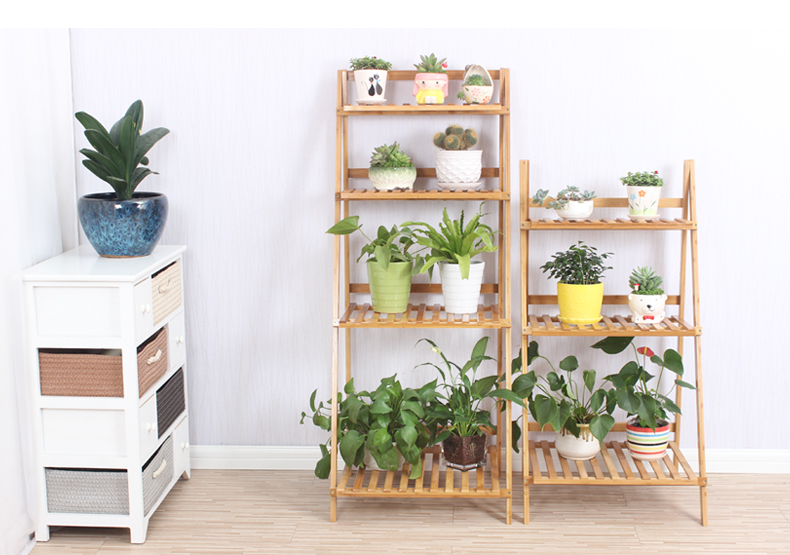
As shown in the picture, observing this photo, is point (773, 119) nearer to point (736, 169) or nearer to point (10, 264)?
point (736, 169)

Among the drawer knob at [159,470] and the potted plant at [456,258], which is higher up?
the potted plant at [456,258]

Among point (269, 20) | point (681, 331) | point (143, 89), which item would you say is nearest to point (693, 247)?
point (681, 331)

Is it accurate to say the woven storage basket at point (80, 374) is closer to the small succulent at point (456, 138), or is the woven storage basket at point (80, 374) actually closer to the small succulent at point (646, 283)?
the small succulent at point (456, 138)

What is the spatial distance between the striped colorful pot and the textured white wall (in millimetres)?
281

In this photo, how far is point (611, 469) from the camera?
8.18 ft

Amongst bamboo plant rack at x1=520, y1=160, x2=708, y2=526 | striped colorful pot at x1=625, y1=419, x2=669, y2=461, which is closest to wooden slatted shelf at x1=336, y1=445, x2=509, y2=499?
bamboo plant rack at x1=520, y1=160, x2=708, y2=526

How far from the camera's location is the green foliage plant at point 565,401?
2.42 metres

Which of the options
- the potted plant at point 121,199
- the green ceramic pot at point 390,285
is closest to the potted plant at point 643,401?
the green ceramic pot at point 390,285

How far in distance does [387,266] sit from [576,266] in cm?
63

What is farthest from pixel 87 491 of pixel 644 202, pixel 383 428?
pixel 644 202

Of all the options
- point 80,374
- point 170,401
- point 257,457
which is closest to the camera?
point 80,374

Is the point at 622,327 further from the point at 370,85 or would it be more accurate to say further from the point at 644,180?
the point at 370,85

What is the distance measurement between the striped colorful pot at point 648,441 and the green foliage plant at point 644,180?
→ 823 mm

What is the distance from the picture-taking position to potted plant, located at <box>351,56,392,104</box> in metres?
2.41
